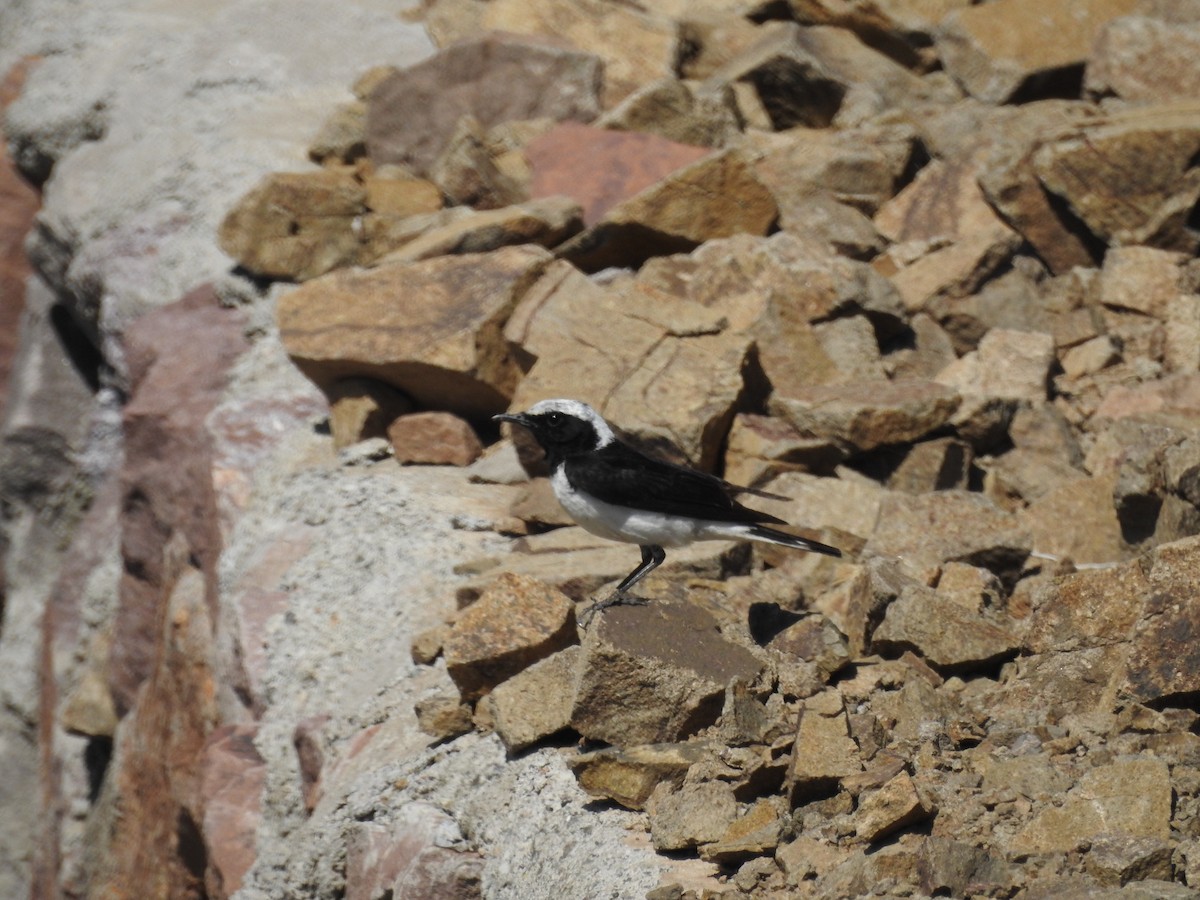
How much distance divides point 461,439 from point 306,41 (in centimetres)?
559

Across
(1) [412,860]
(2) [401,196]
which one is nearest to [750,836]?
(1) [412,860]

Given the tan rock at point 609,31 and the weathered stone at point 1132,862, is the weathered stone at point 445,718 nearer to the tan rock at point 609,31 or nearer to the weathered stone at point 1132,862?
the weathered stone at point 1132,862

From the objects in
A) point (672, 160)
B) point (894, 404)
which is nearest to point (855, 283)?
point (894, 404)

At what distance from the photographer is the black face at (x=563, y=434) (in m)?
6.07

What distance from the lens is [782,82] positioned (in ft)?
34.4

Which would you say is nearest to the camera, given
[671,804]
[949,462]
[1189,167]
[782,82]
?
[671,804]

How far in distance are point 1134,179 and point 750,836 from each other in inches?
213

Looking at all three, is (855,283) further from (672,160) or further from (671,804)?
(671,804)

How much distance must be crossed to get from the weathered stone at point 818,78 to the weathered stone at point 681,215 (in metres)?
1.82

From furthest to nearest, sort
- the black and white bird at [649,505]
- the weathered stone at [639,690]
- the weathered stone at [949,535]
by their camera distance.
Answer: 1. the weathered stone at [949,535]
2. the black and white bird at [649,505]
3. the weathered stone at [639,690]

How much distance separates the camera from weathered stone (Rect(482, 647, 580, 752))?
5.07 meters

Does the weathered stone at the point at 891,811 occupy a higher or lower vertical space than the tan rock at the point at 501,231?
higher

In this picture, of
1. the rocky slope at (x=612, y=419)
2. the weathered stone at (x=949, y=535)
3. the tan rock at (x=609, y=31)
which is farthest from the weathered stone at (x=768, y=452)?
the tan rock at (x=609, y=31)

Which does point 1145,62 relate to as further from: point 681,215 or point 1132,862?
point 1132,862
